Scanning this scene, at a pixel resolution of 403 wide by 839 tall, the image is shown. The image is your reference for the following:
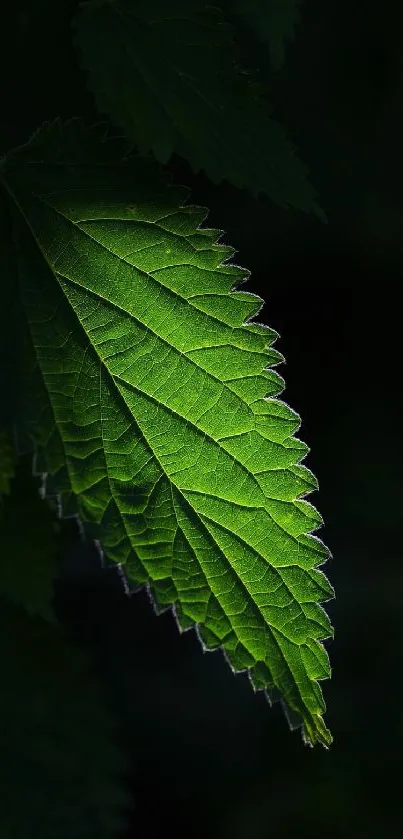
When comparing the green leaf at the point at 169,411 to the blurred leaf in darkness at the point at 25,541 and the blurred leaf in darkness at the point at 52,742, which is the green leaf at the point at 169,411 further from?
the blurred leaf in darkness at the point at 52,742

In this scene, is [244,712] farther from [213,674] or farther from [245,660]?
[245,660]

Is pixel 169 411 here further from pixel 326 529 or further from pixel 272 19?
pixel 326 529

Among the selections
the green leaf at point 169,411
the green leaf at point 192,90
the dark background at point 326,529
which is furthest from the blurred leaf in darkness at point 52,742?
the green leaf at point 192,90

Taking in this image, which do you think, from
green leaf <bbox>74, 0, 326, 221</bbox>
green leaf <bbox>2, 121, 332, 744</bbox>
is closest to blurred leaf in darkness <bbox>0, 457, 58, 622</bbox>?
green leaf <bbox>2, 121, 332, 744</bbox>

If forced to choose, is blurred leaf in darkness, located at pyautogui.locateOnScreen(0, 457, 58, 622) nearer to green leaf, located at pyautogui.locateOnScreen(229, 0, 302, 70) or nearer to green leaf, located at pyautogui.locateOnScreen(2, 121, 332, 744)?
green leaf, located at pyautogui.locateOnScreen(2, 121, 332, 744)

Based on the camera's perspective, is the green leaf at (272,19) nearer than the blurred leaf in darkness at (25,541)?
Yes
